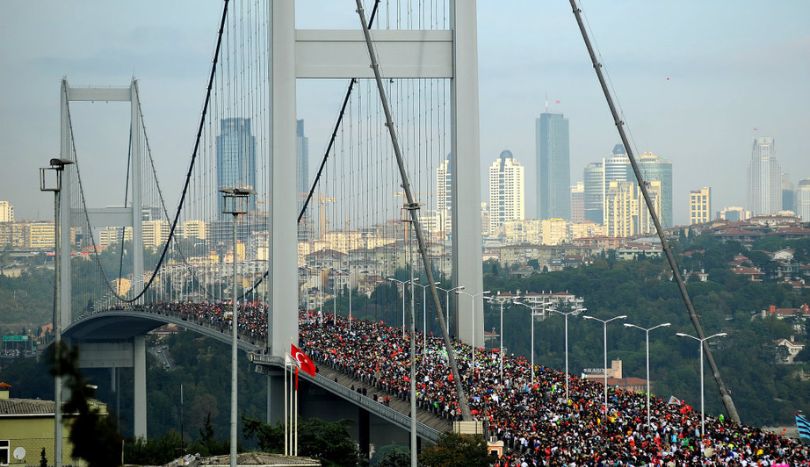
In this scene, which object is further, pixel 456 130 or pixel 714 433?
pixel 456 130

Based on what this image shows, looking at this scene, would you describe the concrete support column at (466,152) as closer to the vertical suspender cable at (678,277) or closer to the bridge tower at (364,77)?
the bridge tower at (364,77)

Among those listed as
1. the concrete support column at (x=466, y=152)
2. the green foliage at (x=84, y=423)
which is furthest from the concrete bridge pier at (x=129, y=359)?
the green foliage at (x=84, y=423)

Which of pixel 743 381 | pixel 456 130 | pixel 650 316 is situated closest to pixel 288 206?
pixel 456 130

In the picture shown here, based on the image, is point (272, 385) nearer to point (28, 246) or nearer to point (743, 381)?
point (743, 381)

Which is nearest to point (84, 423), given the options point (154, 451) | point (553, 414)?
point (553, 414)

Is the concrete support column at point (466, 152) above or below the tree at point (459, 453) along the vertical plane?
above

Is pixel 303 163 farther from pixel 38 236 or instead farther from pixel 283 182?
pixel 283 182

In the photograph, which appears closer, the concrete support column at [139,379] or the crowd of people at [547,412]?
the crowd of people at [547,412]
